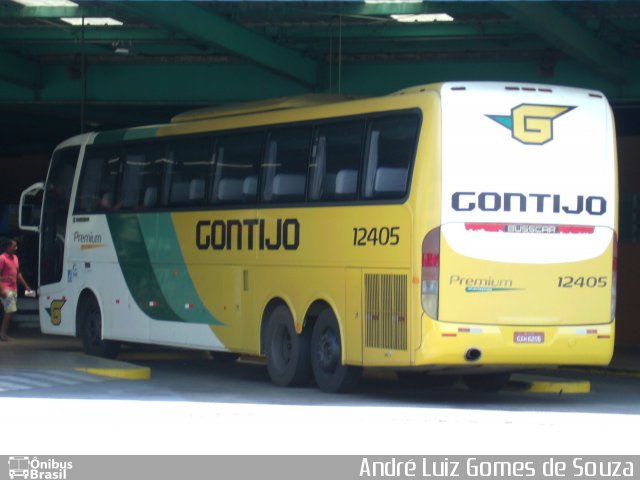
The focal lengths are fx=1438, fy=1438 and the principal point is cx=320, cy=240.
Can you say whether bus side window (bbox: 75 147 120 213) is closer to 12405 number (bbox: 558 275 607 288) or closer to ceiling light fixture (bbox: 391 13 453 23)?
ceiling light fixture (bbox: 391 13 453 23)

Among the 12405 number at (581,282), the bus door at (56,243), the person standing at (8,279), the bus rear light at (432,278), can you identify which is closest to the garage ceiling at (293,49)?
the bus door at (56,243)

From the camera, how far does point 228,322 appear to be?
18.7 m

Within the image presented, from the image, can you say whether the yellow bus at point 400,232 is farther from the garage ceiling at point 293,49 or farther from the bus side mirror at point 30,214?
the bus side mirror at point 30,214

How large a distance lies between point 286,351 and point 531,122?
4369 mm

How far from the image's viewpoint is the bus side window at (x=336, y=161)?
53.8 feet

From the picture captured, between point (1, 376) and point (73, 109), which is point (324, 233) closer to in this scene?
point (1, 376)

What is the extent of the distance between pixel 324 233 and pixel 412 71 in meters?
8.00

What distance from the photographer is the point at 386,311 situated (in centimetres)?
1570

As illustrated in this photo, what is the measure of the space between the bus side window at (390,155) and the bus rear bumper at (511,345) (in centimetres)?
164

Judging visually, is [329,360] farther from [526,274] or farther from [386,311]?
[526,274]

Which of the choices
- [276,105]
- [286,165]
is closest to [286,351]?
[286,165]

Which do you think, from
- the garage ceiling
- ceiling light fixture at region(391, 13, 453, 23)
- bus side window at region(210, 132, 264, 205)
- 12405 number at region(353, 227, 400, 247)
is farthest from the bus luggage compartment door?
ceiling light fixture at region(391, 13, 453, 23)

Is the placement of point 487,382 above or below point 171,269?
below

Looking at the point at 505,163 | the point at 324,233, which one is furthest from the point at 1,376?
the point at 505,163
